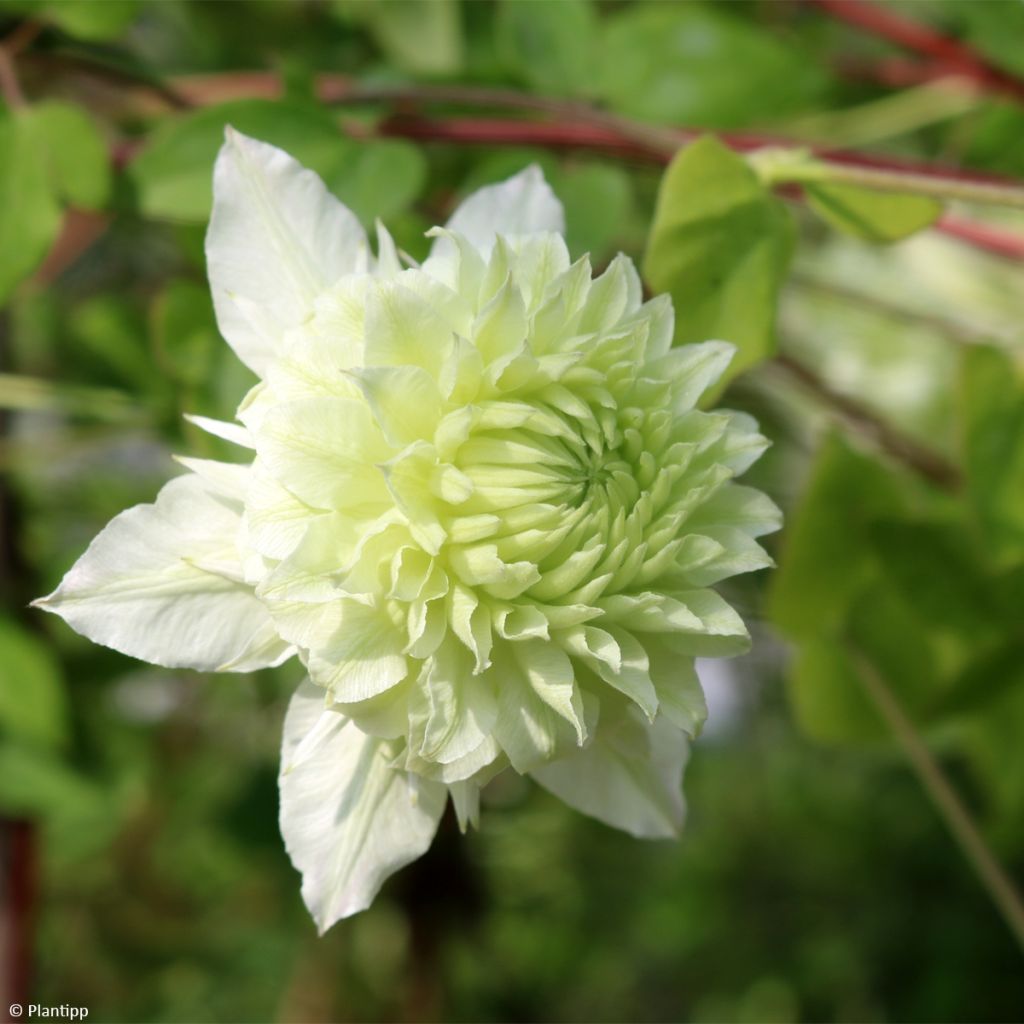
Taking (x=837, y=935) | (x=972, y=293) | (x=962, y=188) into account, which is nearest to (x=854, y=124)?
(x=972, y=293)

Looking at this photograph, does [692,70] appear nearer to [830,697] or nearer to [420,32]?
[420,32]

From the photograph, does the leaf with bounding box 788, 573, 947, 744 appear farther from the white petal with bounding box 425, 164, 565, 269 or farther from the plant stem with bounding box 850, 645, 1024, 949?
the white petal with bounding box 425, 164, 565, 269

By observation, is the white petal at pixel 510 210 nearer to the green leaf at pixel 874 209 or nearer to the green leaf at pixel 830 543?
the green leaf at pixel 874 209

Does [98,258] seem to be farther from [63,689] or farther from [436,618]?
[436,618]

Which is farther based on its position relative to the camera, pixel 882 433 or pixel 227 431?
pixel 882 433

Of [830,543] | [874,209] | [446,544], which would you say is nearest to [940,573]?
[830,543]

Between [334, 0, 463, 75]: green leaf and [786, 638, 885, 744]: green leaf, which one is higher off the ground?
[334, 0, 463, 75]: green leaf

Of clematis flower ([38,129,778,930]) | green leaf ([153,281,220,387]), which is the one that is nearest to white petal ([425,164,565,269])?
clematis flower ([38,129,778,930])
